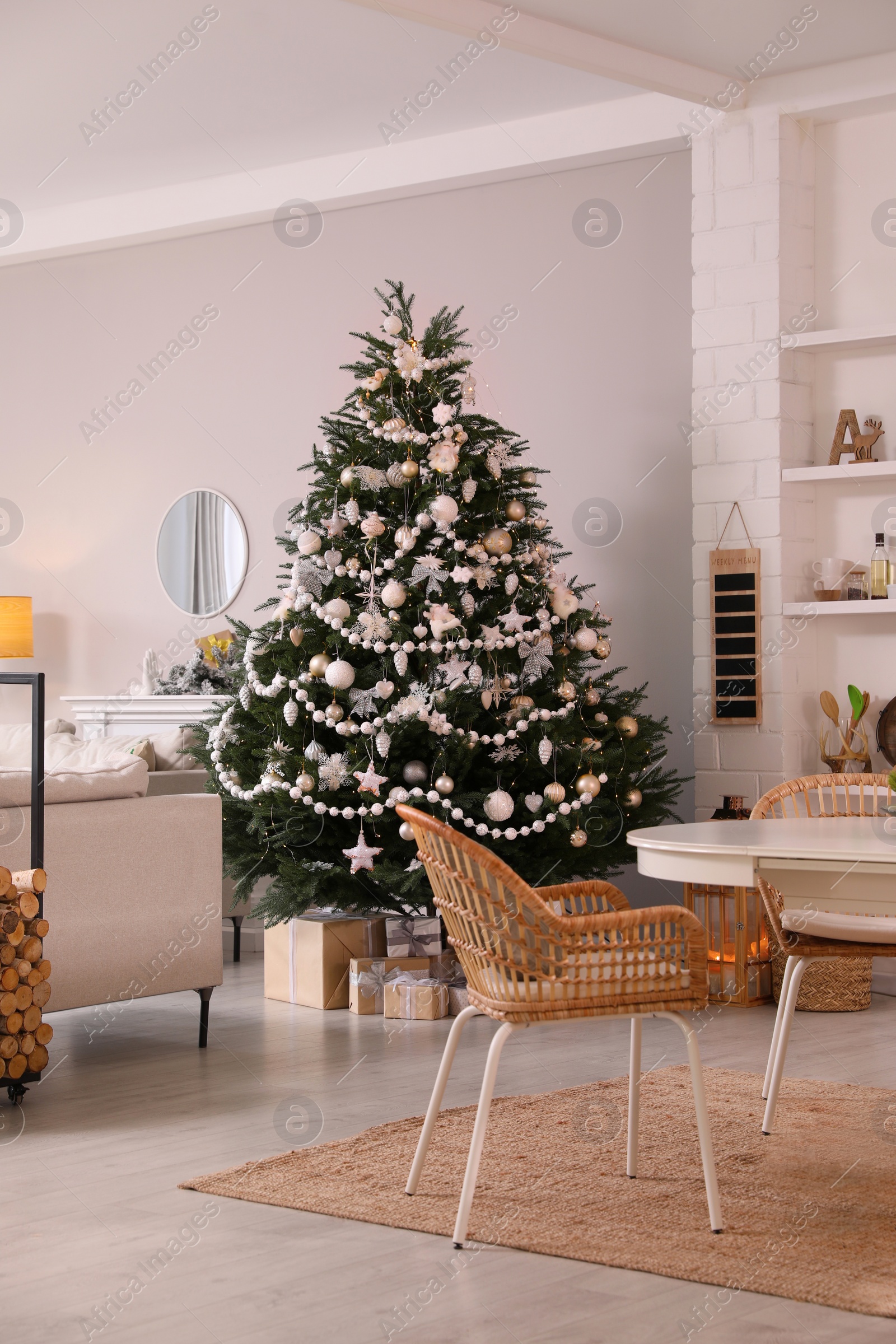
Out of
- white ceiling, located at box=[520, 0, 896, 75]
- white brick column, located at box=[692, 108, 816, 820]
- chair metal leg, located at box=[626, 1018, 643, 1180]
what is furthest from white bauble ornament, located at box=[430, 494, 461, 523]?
chair metal leg, located at box=[626, 1018, 643, 1180]

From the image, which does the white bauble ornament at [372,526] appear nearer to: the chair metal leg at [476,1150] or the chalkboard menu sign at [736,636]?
the chalkboard menu sign at [736,636]

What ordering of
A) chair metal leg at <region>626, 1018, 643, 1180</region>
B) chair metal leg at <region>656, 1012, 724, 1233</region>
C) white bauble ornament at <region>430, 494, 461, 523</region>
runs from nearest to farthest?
chair metal leg at <region>656, 1012, 724, 1233</region>
chair metal leg at <region>626, 1018, 643, 1180</region>
white bauble ornament at <region>430, 494, 461, 523</region>

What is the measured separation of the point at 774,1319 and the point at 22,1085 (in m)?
2.13

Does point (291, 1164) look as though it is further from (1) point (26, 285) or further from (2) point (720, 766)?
(1) point (26, 285)

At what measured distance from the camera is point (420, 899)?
16.1ft

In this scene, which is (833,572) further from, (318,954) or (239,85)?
(239,85)

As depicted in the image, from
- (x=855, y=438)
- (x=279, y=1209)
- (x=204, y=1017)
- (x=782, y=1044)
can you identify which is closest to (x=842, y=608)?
(x=855, y=438)

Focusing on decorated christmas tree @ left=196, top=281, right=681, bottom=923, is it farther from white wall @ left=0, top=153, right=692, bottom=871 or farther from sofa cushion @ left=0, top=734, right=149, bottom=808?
white wall @ left=0, top=153, right=692, bottom=871

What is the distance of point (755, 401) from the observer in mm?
5406

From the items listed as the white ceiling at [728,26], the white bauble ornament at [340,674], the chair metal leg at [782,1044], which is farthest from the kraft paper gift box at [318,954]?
the white ceiling at [728,26]

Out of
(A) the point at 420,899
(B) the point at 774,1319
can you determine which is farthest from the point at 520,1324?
(A) the point at 420,899

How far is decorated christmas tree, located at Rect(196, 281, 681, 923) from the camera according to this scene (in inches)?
187

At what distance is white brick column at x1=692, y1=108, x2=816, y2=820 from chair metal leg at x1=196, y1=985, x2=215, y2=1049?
2084 mm

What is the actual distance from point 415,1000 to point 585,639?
1333 millimetres
